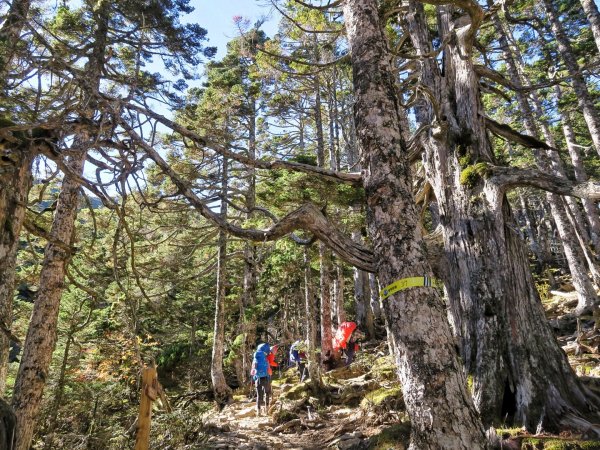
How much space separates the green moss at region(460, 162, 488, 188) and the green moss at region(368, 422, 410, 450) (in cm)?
374

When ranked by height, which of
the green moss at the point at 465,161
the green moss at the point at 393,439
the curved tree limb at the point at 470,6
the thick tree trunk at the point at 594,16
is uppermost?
the thick tree trunk at the point at 594,16

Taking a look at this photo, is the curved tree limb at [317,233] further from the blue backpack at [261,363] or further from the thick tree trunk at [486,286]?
the blue backpack at [261,363]

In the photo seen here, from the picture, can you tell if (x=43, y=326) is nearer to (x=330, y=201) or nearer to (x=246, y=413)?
(x=246, y=413)

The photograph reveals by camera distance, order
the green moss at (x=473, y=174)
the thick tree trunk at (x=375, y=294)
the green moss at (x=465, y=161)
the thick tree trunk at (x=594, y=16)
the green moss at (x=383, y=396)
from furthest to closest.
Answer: the thick tree trunk at (x=375, y=294), the thick tree trunk at (x=594, y=16), the green moss at (x=383, y=396), the green moss at (x=465, y=161), the green moss at (x=473, y=174)

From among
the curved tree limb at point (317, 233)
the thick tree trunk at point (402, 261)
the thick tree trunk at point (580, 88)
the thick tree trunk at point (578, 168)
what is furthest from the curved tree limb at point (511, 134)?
the thick tree trunk at point (578, 168)

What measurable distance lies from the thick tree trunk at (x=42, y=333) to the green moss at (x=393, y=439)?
523cm

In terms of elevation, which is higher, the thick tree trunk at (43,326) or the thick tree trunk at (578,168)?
the thick tree trunk at (578,168)

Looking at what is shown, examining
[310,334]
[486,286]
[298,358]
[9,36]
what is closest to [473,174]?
[486,286]

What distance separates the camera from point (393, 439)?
486 centimetres

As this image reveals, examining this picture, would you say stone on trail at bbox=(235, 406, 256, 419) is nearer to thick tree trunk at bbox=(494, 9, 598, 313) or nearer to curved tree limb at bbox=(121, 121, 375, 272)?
curved tree limb at bbox=(121, 121, 375, 272)

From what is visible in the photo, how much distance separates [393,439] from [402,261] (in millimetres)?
3089

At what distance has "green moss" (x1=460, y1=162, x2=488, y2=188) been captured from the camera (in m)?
5.63

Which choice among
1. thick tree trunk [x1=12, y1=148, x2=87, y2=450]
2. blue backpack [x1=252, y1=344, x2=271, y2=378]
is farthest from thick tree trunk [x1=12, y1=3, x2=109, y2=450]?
blue backpack [x1=252, y1=344, x2=271, y2=378]

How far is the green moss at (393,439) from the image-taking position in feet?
15.3
